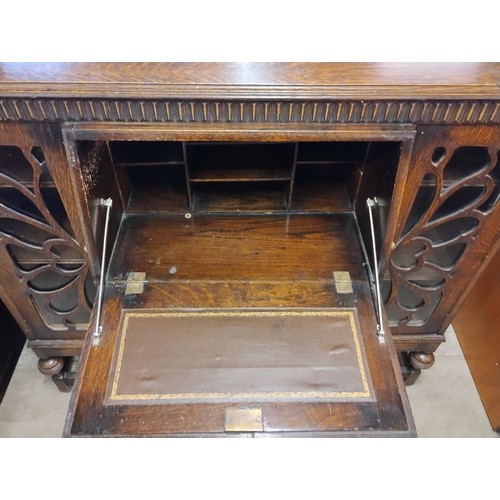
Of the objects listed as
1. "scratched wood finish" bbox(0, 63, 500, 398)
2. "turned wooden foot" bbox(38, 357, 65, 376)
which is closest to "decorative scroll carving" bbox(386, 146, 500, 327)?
"scratched wood finish" bbox(0, 63, 500, 398)

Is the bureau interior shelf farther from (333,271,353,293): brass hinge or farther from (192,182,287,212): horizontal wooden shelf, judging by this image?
(333,271,353,293): brass hinge

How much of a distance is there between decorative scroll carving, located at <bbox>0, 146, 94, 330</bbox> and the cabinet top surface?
0.15 m

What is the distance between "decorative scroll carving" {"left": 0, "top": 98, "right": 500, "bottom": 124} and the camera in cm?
73

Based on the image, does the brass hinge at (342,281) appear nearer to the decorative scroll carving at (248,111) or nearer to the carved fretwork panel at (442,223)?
the carved fretwork panel at (442,223)

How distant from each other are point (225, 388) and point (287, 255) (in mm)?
377

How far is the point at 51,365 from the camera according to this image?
4.53ft

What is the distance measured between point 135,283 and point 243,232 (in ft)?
1.00

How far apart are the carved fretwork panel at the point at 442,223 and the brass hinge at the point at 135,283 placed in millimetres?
574

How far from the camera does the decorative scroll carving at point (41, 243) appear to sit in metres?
0.92

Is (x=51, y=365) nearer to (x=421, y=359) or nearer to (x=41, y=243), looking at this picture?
(x=41, y=243)

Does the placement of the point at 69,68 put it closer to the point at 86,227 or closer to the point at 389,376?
the point at 86,227
